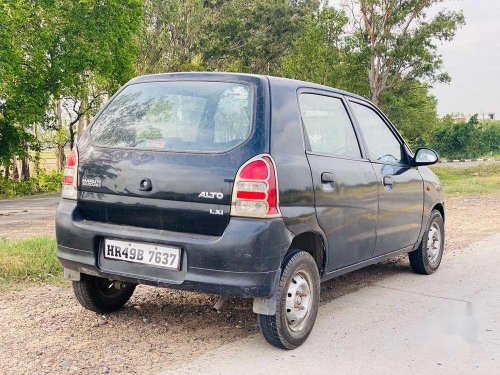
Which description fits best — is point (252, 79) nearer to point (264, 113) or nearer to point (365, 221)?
point (264, 113)

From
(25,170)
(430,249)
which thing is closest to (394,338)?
(430,249)

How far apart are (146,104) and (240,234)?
4.35 feet

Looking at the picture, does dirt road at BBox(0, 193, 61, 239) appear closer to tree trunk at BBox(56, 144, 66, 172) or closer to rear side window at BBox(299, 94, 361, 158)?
rear side window at BBox(299, 94, 361, 158)

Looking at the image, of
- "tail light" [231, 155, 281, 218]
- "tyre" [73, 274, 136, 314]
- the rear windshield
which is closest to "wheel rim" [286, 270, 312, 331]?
"tail light" [231, 155, 281, 218]

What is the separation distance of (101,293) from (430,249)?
12.7ft

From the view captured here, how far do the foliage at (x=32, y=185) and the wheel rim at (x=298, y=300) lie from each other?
17846 mm

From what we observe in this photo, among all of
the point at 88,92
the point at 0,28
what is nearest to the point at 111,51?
the point at 88,92

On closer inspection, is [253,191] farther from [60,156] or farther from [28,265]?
[60,156]

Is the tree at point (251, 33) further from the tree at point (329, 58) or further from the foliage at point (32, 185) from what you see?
the foliage at point (32, 185)

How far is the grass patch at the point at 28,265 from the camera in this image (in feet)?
18.4

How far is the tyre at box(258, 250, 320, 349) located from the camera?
12.5 feet

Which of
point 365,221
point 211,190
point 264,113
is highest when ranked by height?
point 264,113

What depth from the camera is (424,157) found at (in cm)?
588

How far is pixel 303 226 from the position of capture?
397 cm
